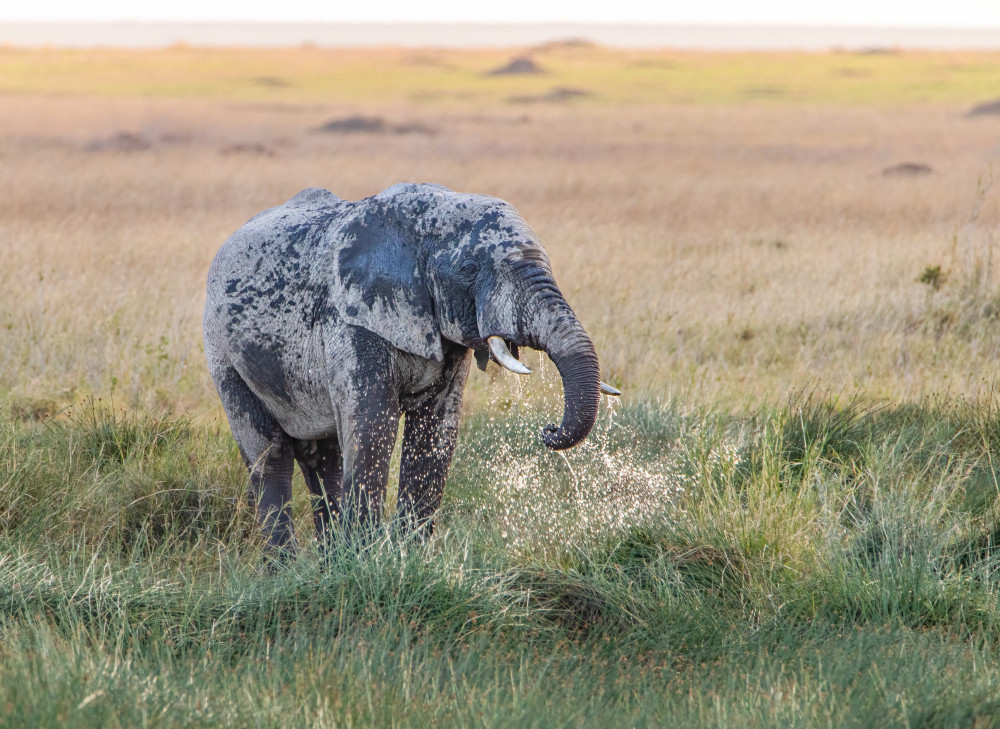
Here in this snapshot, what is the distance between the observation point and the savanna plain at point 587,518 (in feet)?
11.9

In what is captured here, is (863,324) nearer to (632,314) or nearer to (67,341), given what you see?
(632,314)

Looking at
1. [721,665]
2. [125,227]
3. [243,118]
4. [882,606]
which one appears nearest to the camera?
[721,665]

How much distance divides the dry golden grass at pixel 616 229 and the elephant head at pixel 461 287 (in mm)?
3152

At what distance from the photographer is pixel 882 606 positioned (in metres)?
4.44

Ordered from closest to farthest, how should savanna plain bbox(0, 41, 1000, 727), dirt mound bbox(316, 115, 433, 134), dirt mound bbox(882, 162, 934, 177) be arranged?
savanna plain bbox(0, 41, 1000, 727)
dirt mound bbox(882, 162, 934, 177)
dirt mound bbox(316, 115, 433, 134)

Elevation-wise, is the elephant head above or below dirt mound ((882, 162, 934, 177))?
above

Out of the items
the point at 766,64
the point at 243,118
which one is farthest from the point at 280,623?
the point at 766,64

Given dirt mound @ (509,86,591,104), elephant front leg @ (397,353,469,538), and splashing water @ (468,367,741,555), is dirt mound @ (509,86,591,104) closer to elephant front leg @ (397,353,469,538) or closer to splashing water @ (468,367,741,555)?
splashing water @ (468,367,741,555)

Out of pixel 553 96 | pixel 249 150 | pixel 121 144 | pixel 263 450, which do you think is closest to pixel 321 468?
pixel 263 450

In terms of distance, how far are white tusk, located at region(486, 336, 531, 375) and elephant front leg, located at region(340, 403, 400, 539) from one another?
520 millimetres

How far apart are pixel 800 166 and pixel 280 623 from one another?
2479 cm

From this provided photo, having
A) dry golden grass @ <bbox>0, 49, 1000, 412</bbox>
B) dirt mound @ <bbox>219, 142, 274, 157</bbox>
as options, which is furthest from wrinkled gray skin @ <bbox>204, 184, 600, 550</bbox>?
dirt mound @ <bbox>219, 142, 274, 157</bbox>

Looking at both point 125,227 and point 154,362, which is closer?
point 154,362

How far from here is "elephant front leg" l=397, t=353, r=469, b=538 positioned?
16.3ft
